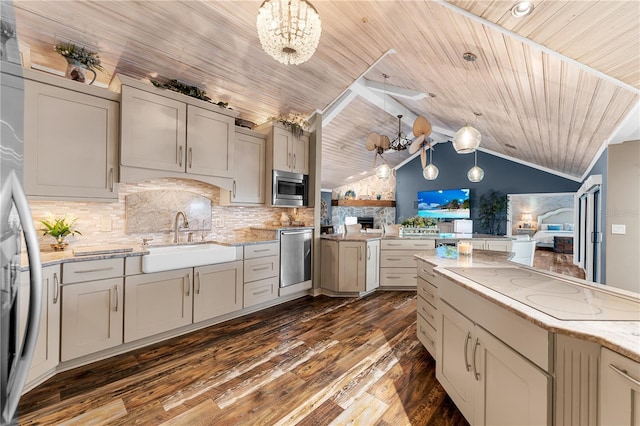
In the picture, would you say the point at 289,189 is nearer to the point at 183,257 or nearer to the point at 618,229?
the point at 183,257

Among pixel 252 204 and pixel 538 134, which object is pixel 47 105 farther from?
pixel 538 134

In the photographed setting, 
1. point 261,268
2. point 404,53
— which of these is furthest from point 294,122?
point 261,268

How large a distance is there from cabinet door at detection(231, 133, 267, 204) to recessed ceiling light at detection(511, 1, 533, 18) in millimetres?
2909

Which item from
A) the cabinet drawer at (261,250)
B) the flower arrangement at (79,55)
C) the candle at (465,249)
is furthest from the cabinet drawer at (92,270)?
the candle at (465,249)

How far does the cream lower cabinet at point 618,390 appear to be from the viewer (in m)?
0.77

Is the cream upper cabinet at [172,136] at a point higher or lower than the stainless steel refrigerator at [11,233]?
higher

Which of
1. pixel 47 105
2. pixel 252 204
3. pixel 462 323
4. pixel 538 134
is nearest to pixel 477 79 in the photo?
pixel 538 134

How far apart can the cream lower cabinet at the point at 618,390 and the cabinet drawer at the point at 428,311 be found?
1.24 meters

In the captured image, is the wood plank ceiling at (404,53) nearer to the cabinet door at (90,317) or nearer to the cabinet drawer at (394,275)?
the cabinet door at (90,317)

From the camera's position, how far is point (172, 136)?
9.21 feet

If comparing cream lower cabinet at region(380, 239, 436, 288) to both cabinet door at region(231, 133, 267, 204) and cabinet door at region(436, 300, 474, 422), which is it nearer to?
cabinet door at region(231, 133, 267, 204)

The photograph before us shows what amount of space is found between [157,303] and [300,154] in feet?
8.63

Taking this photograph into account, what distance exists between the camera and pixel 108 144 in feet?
8.01

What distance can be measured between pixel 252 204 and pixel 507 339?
10.2 ft
